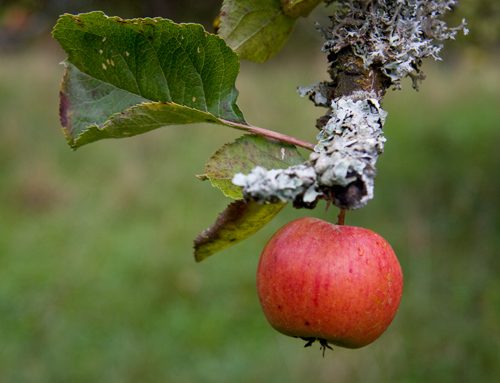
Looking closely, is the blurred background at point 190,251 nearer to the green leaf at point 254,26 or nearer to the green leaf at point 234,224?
the green leaf at point 254,26

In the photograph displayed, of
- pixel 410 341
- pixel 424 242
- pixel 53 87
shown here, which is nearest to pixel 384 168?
pixel 424 242

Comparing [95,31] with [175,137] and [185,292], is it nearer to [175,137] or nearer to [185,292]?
[185,292]

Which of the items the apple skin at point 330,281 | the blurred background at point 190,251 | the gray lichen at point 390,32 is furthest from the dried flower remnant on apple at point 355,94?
the blurred background at point 190,251

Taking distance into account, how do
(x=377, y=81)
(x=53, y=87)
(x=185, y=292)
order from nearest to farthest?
(x=377, y=81) → (x=185, y=292) → (x=53, y=87)

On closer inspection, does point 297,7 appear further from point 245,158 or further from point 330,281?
A: point 330,281

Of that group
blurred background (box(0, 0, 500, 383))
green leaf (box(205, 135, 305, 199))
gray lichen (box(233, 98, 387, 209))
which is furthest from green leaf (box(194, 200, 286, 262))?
blurred background (box(0, 0, 500, 383))

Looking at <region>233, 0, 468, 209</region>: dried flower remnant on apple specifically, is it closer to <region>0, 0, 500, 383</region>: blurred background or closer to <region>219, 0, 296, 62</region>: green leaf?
<region>219, 0, 296, 62</region>: green leaf

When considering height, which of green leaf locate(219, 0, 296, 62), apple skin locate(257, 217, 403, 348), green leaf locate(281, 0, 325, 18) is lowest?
apple skin locate(257, 217, 403, 348)
